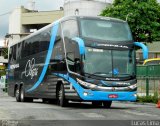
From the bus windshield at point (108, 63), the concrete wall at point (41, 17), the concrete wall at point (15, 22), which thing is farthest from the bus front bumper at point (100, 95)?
the concrete wall at point (15, 22)

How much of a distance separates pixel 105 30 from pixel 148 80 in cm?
1017

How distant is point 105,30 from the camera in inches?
802

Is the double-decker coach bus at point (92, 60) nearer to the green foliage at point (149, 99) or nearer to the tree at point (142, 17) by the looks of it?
the green foliage at point (149, 99)

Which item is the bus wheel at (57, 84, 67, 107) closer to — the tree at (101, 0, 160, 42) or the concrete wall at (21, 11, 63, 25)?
the tree at (101, 0, 160, 42)

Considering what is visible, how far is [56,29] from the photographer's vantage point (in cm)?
2233

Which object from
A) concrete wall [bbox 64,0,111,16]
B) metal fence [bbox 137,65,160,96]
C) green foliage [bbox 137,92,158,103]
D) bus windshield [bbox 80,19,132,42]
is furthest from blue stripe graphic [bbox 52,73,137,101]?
concrete wall [bbox 64,0,111,16]

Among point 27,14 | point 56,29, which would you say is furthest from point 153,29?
point 27,14

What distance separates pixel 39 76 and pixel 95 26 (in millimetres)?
5966

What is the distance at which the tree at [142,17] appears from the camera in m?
58.4

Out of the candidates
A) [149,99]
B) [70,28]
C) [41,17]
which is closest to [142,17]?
[149,99]

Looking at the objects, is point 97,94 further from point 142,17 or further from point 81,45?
point 142,17

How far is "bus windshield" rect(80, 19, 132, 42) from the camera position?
20047 mm

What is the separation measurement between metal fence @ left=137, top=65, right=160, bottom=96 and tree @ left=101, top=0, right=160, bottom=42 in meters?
27.5

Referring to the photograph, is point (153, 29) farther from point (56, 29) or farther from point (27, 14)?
point (27, 14)
